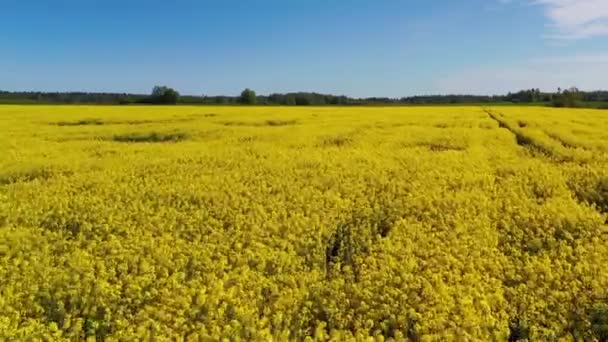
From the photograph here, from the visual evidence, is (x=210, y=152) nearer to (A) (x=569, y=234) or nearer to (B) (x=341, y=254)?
(B) (x=341, y=254)

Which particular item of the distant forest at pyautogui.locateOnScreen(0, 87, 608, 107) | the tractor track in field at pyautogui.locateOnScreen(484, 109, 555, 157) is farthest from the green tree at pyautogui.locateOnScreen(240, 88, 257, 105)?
the tractor track in field at pyautogui.locateOnScreen(484, 109, 555, 157)

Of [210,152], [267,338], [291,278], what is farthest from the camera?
[210,152]

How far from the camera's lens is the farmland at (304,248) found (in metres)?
5.30

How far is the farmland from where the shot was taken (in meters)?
5.30

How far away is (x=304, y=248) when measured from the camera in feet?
23.4

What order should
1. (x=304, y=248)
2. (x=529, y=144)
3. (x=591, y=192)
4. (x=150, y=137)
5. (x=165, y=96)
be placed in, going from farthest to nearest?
(x=165, y=96) < (x=150, y=137) < (x=529, y=144) < (x=591, y=192) < (x=304, y=248)

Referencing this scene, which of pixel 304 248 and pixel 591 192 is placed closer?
pixel 304 248

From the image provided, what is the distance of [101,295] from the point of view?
18.6 ft

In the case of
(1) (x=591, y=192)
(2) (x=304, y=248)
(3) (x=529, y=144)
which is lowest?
(2) (x=304, y=248)

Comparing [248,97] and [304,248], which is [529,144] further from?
[248,97]

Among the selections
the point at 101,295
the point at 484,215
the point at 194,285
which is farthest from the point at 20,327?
the point at 484,215

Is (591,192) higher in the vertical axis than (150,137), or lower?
lower

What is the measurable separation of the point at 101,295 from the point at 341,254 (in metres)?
2.80

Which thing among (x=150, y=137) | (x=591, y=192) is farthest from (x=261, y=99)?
(x=591, y=192)
